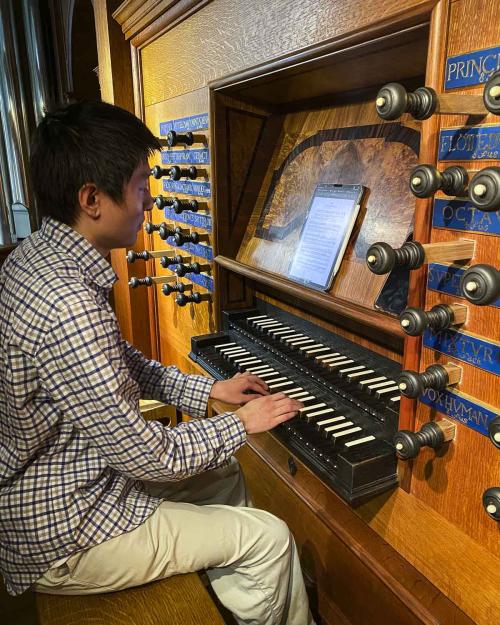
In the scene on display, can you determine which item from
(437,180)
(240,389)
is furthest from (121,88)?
(437,180)

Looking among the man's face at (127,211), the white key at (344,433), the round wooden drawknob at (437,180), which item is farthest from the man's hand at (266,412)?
the round wooden drawknob at (437,180)

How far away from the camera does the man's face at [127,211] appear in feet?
4.01

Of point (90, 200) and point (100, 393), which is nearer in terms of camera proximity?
point (100, 393)

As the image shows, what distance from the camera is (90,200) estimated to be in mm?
1192

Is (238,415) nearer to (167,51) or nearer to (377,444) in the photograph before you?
(377,444)

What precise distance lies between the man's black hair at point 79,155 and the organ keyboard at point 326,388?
785 mm

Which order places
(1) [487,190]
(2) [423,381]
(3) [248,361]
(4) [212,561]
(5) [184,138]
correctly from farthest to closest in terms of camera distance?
(5) [184,138] → (3) [248,361] → (4) [212,561] → (2) [423,381] → (1) [487,190]

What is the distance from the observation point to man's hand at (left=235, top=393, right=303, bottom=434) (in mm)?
1284

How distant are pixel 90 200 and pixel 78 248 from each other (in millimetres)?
122

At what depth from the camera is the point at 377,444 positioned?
123 cm

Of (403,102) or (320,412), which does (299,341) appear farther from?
(403,102)

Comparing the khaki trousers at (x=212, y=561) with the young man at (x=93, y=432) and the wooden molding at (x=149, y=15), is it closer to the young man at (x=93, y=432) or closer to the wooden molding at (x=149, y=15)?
the young man at (x=93, y=432)

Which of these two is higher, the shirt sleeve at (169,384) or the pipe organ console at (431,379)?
the pipe organ console at (431,379)

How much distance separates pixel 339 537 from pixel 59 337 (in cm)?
95
